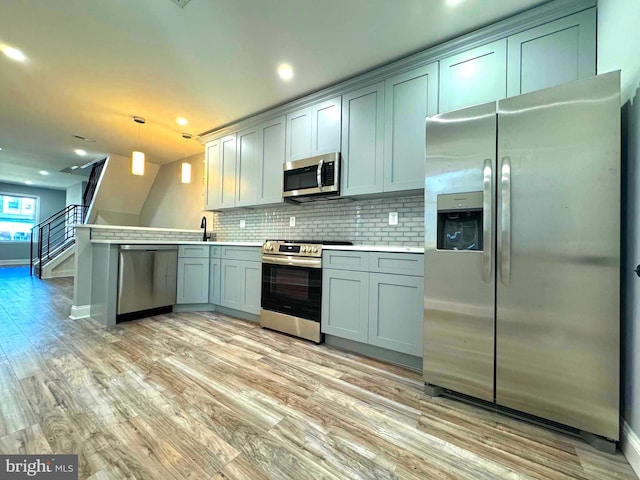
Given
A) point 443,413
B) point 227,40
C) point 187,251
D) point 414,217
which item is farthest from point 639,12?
point 187,251

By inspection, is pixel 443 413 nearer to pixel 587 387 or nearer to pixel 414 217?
pixel 587 387

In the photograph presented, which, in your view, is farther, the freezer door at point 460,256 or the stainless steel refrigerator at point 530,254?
the freezer door at point 460,256

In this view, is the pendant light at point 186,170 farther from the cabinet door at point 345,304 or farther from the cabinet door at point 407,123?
the cabinet door at point 407,123

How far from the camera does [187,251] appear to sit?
145 inches

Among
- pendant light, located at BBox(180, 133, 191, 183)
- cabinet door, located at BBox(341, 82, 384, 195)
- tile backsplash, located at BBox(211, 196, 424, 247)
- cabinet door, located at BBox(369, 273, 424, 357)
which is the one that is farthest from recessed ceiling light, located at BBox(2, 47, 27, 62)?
cabinet door, located at BBox(369, 273, 424, 357)

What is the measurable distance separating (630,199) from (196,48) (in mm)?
3241

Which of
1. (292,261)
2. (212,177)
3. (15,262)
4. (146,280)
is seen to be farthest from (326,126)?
(15,262)

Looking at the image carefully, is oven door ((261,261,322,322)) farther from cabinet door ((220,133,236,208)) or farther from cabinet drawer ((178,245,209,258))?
cabinet door ((220,133,236,208))

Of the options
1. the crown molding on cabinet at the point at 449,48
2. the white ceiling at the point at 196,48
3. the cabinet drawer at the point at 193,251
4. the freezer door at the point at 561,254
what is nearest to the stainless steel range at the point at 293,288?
the cabinet drawer at the point at 193,251

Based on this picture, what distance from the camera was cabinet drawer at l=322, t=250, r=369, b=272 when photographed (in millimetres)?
2346

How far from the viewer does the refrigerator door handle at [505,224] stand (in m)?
1.54

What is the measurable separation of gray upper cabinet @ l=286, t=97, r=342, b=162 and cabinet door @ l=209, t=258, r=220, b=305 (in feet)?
5.68

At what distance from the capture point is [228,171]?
3982 mm

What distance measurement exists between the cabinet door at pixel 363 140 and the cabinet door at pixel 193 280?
7.47 feet
